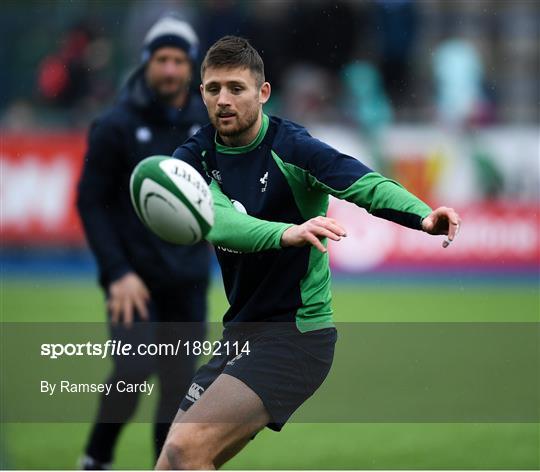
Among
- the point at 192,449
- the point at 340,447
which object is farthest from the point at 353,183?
the point at 340,447

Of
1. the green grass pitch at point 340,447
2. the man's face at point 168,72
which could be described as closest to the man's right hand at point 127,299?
the green grass pitch at point 340,447

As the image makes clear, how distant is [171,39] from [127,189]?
97cm

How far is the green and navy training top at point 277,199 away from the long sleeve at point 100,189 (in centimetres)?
161

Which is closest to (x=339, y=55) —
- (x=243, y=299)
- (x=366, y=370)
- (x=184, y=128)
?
(x=366, y=370)

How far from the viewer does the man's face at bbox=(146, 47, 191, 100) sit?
686 centimetres

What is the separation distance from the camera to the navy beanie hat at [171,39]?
682cm

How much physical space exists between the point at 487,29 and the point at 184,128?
1191 centimetres

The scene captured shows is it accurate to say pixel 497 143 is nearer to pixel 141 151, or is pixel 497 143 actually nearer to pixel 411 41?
pixel 411 41

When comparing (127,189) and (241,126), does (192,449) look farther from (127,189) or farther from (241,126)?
(127,189)

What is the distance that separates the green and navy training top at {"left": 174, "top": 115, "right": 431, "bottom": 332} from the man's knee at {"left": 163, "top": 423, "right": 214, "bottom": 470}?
0.68 meters

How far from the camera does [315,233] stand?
4.68 m

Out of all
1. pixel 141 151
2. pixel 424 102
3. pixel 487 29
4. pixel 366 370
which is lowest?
pixel 366 370

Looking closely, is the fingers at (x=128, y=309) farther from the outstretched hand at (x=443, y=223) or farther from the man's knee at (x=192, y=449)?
the outstretched hand at (x=443, y=223)

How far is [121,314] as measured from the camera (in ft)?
22.2
